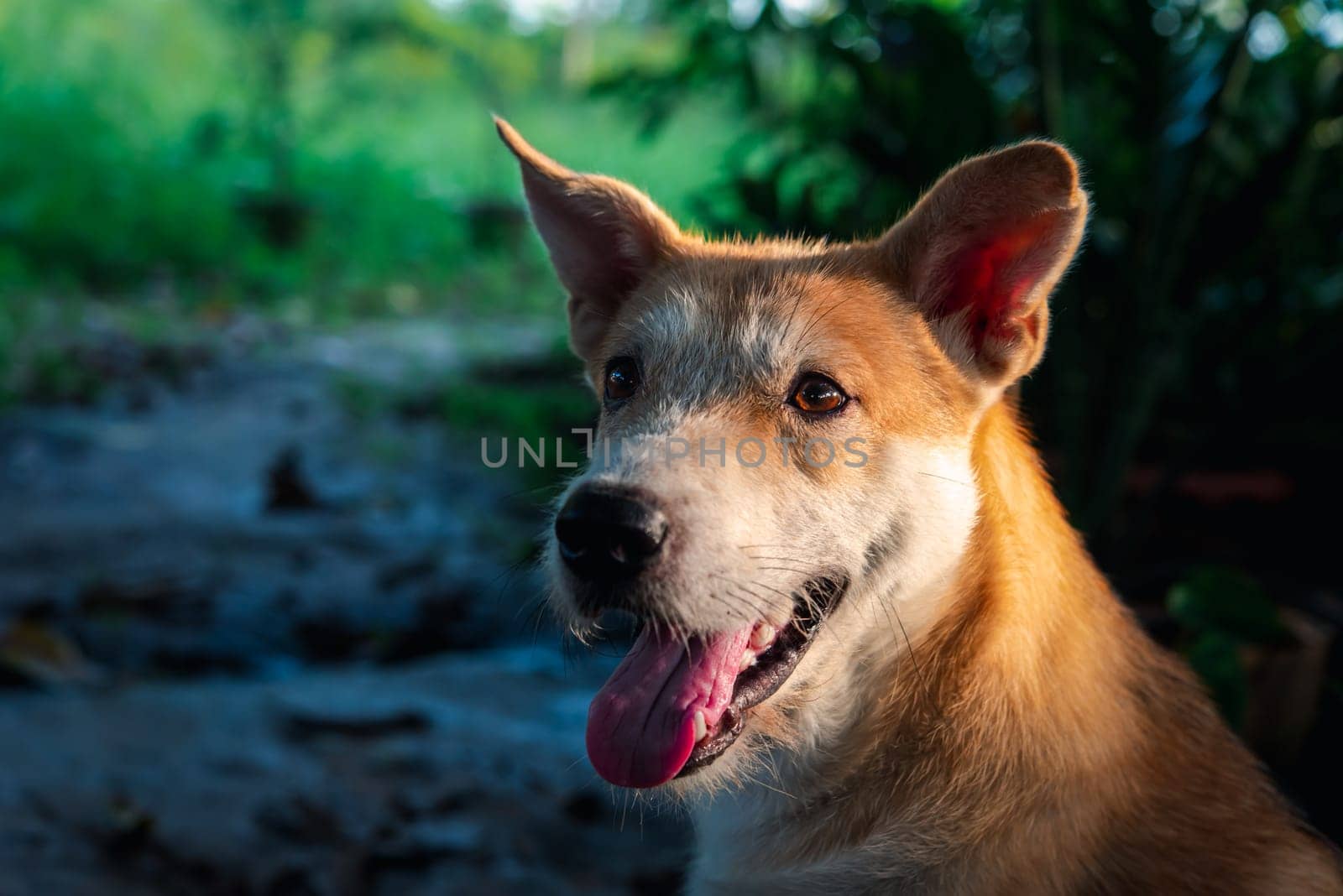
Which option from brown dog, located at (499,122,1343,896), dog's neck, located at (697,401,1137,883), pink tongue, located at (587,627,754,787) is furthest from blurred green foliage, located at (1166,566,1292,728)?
pink tongue, located at (587,627,754,787)

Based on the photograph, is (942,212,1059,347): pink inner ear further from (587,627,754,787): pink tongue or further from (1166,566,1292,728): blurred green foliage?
(1166,566,1292,728): blurred green foliage

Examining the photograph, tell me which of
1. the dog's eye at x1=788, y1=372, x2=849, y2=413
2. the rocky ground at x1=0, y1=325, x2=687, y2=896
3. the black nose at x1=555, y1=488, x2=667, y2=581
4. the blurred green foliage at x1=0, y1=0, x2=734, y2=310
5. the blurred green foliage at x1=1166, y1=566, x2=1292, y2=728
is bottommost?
the rocky ground at x1=0, y1=325, x2=687, y2=896

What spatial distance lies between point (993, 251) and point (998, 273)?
5 centimetres

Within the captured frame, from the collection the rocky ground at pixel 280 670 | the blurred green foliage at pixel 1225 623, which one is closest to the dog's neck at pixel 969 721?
the rocky ground at pixel 280 670

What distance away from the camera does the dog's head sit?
2031 millimetres

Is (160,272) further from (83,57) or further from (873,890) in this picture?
(873,890)

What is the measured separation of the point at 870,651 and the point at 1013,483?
481mm

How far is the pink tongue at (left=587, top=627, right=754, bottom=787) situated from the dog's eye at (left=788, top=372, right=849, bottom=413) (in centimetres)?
47

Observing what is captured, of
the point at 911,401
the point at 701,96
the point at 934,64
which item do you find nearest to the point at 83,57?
the point at 701,96

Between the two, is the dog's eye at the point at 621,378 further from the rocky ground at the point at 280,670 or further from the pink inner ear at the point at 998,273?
the pink inner ear at the point at 998,273

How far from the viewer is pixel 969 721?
2.08 metres

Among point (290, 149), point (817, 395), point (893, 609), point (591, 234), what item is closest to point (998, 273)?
point (817, 395)

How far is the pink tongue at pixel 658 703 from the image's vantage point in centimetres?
206

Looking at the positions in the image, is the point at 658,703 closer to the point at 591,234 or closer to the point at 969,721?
the point at 969,721
